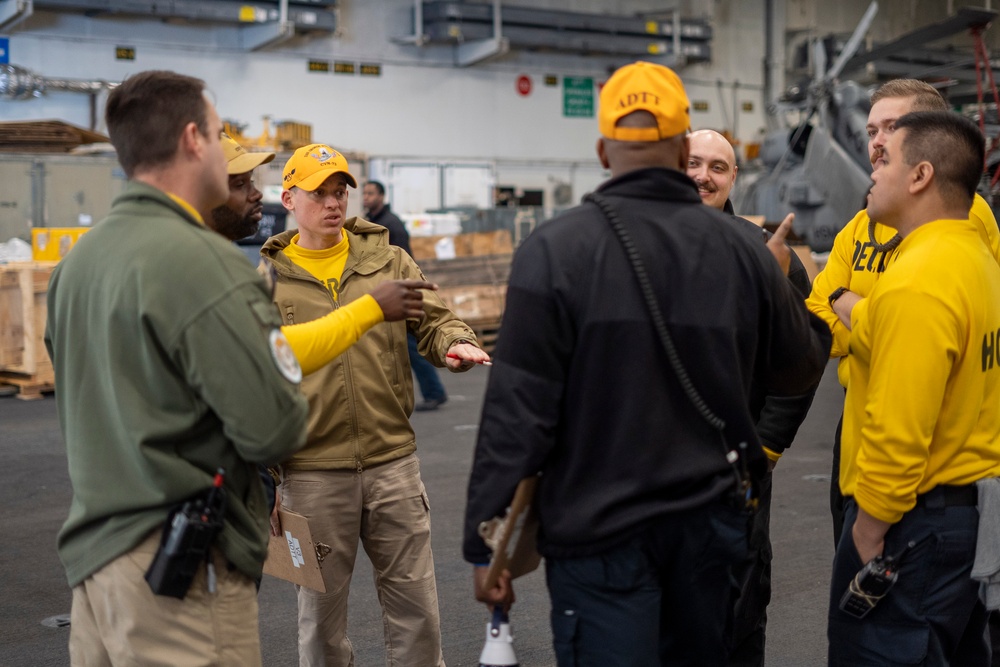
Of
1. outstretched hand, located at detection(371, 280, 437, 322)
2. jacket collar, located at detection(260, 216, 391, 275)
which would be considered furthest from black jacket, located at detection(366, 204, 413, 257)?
outstretched hand, located at detection(371, 280, 437, 322)

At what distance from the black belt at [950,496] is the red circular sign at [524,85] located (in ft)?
61.5

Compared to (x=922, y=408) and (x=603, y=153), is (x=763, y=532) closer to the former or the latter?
(x=922, y=408)

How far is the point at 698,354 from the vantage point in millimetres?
2217

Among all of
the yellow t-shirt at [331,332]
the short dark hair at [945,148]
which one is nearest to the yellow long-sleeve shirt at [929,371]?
the short dark hair at [945,148]

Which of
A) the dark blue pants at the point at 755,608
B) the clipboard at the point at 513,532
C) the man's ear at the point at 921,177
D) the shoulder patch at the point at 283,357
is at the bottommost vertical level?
the dark blue pants at the point at 755,608

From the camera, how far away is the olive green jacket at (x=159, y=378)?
2.05 m

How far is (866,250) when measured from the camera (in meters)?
3.08

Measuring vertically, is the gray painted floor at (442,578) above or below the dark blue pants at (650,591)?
below

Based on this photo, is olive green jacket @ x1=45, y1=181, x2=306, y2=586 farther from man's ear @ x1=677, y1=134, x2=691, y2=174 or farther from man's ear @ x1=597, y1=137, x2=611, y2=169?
man's ear @ x1=677, y1=134, x2=691, y2=174

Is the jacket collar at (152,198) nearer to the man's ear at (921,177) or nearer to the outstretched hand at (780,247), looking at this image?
the outstretched hand at (780,247)

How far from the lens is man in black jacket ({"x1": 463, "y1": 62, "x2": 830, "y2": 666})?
2.19m

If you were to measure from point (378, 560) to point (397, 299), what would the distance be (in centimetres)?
112

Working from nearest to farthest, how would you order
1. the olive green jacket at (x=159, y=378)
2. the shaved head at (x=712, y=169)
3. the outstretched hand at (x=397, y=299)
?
the olive green jacket at (x=159, y=378), the outstretched hand at (x=397, y=299), the shaved head at (x=712, y=169)

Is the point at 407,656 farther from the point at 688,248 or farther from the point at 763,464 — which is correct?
the point at 688,248
